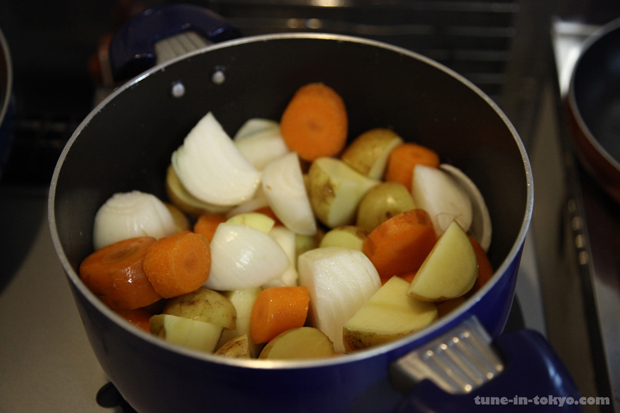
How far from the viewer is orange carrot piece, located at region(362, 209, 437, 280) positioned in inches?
30.3

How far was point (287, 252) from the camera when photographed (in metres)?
0.86

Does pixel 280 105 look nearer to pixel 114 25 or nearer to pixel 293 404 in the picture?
pixel 293 404

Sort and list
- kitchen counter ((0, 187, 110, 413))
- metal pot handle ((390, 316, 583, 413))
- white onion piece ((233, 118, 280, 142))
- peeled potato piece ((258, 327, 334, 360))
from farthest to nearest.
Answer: white onion piece ((233, 118, 280, 142)) < kitchen counter ((0, 187, 110, 413)) < peeled potato piece ((258, 327, 334, 360)) < metal pot handle ((390, 316, 583, 413))

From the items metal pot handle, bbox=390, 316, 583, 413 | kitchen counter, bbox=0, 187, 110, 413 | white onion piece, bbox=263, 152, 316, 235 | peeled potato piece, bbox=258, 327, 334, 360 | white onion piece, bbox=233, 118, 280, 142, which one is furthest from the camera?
white onion piece, bbox=233, 118, 280, 142

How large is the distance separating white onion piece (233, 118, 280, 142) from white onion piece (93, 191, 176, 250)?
0.73 ft

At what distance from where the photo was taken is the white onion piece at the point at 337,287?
732 millimetres

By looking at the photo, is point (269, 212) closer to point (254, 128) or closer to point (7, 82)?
point (254, 128)

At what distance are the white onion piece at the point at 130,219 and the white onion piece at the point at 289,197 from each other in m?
0.17

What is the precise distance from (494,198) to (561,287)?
27 centimetres

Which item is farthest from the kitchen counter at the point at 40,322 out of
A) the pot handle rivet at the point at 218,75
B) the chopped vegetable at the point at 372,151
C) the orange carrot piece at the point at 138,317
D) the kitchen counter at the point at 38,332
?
the pot handle rivet at the point at 218,75

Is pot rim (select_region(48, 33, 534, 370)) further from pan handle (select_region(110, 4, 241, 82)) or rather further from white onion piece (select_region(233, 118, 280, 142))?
white onion piece (select_region(233, 118, 280, 142))

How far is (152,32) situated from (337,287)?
1.79 feet

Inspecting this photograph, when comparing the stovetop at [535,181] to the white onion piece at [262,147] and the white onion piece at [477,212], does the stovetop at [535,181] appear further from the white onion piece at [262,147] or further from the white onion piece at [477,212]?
the white onion piece at [262,147]

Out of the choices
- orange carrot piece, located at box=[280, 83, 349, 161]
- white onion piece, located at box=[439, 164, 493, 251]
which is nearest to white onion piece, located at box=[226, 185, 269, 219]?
orange carrot piece, located at box=[280, 83, 349, 161]
